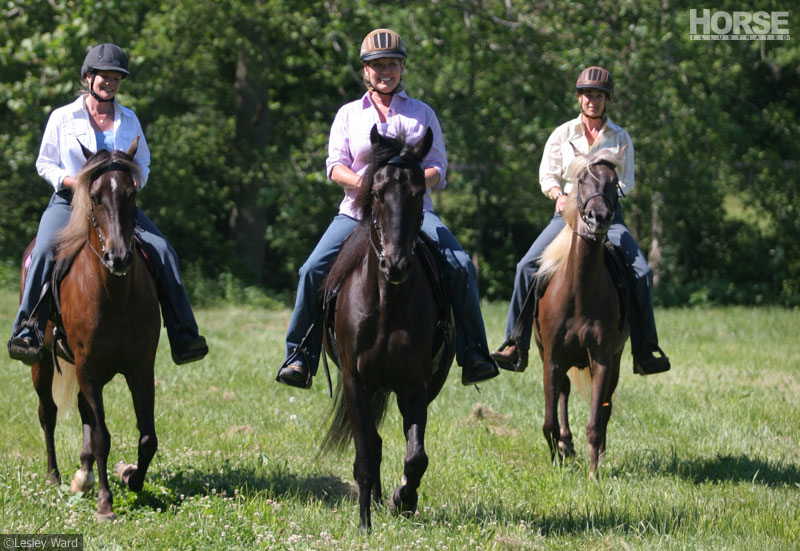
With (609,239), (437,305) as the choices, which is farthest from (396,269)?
(609,239)

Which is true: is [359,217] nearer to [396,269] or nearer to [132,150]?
[396,269]

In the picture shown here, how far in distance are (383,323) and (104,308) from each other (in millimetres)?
1958

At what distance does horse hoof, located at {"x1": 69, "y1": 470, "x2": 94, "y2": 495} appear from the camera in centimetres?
682

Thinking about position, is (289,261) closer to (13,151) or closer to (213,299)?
(213,299)

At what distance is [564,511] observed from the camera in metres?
6.53

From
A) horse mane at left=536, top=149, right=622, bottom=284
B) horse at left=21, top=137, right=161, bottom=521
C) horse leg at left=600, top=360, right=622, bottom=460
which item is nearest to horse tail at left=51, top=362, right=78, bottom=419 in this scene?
horse at left=21, top=137, right=161, bottom=521

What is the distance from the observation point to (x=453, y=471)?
7.52m

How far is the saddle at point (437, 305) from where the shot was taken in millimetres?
6355

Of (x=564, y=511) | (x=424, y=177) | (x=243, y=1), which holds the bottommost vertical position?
(x=564, y=511)

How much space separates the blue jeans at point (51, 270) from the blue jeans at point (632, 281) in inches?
110

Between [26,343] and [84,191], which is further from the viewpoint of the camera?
[26,343]

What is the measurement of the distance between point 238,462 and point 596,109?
13.6 ft

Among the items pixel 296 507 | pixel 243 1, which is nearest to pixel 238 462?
pixel 296 507

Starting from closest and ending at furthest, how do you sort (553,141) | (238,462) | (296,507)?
(296,507) < (238,462) < (553,141)
